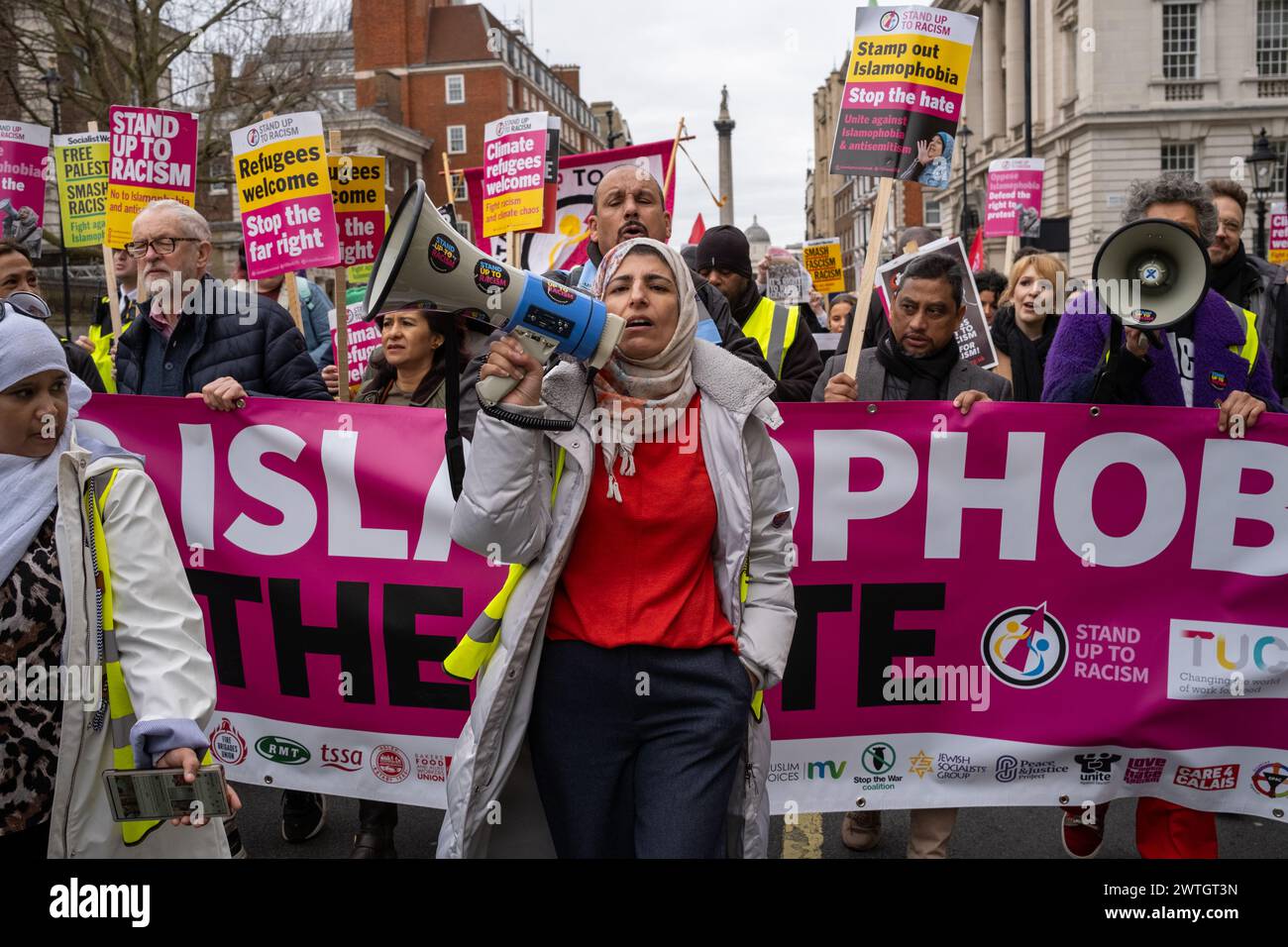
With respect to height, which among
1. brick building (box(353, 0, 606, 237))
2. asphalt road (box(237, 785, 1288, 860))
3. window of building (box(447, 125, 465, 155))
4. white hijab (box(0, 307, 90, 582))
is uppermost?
brick building (box(353, 0, 606, 237))

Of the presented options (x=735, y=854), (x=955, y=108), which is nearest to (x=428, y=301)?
(x=735, y=854)

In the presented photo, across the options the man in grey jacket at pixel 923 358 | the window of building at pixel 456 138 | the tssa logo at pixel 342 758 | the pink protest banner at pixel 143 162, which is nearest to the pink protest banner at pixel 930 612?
the tssa logo at pixel 342 758

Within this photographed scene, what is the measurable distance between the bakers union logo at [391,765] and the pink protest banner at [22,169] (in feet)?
19.2

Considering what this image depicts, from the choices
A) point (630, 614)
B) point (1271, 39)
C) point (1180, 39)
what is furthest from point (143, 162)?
point (1271, 39)

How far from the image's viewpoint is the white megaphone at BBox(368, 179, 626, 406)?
2322mm

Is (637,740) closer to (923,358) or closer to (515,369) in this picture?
(515,369)

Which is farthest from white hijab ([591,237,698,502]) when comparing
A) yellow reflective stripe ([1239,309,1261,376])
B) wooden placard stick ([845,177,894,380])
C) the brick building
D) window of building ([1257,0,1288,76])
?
the brick building

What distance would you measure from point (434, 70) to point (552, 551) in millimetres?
64229

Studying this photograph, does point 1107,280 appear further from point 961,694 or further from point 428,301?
point 428,301

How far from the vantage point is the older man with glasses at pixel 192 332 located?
4.52 m

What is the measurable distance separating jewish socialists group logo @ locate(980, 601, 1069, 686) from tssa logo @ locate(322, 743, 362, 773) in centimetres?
230

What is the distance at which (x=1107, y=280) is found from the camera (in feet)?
11.7

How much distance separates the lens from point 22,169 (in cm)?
827

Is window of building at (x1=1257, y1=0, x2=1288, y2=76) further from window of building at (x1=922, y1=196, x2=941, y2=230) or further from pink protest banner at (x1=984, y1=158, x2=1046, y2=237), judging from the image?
pink protest banner at (x1=984, y1=158, x2=1046, y2=237)
